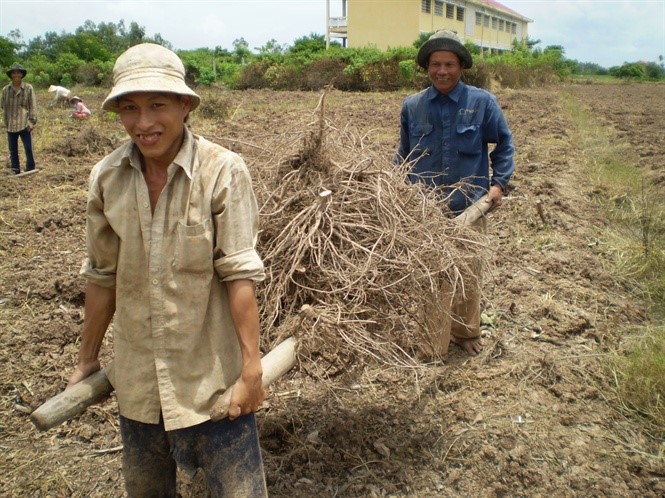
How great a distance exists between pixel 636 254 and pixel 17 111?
856cm

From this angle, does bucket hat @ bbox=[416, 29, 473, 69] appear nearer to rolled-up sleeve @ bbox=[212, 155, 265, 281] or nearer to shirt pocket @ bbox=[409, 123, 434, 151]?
shirt pocket @ bbox=[409, 123, 434, 151]

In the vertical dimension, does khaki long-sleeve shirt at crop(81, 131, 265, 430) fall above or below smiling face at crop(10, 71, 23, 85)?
below

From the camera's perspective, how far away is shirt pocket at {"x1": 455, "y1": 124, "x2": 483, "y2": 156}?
361cm

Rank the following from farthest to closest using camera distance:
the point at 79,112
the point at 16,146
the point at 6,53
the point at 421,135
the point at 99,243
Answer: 1. the point at 6,53
2. the point at 79,112
3. the point at 16,146
4. the point at 421,135
5. the point at 99,243

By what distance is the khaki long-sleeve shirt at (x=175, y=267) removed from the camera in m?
1.69

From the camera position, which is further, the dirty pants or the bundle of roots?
the dirty pants

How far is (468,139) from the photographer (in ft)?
11.9

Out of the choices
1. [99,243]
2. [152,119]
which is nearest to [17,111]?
[99,243]

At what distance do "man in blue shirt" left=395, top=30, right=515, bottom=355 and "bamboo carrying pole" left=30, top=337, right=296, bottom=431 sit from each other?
5.40 feet

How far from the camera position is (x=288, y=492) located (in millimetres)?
2672

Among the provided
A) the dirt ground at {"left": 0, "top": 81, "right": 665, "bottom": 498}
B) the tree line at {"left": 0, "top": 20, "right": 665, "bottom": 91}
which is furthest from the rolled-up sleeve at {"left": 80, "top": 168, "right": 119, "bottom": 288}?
the tree line at {"left": 0, "top": 20, "right": 665, "bottom": 91}

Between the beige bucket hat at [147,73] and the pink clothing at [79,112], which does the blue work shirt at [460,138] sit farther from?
the pink clothing at [79,112]

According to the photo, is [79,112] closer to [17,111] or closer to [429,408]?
[17,111]

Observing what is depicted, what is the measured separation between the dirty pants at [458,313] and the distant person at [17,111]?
7.73 m
